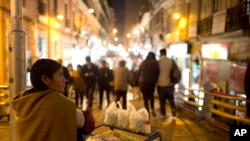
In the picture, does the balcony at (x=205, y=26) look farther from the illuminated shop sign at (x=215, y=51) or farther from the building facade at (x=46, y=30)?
the building facade at (x=46, y=30)

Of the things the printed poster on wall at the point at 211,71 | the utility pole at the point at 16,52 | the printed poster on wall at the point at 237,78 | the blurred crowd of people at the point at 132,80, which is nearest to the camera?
the utility pole at the point at 16,52

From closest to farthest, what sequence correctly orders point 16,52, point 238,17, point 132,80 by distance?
point 16,52 → point 132,80 → point 238,17

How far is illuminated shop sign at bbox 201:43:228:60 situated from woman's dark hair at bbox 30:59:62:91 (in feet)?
45.3

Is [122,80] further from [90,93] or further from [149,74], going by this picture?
[149,74]

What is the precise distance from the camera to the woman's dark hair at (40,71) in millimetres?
2461

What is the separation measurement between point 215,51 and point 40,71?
14967mm

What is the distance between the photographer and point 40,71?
8.05 ft

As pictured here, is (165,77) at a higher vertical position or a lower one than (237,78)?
higher

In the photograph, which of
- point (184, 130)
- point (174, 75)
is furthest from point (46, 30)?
point (184, 130)

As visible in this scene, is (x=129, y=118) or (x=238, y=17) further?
(x=238, y=17)

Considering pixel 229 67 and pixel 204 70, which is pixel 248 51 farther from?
pixel 204 70

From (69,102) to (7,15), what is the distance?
393 inches

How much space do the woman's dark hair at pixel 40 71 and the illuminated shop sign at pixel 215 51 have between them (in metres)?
13.8

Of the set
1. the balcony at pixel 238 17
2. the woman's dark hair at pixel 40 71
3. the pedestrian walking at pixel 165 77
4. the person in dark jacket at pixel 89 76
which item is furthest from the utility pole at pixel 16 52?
the balcony at pixel 238 17
